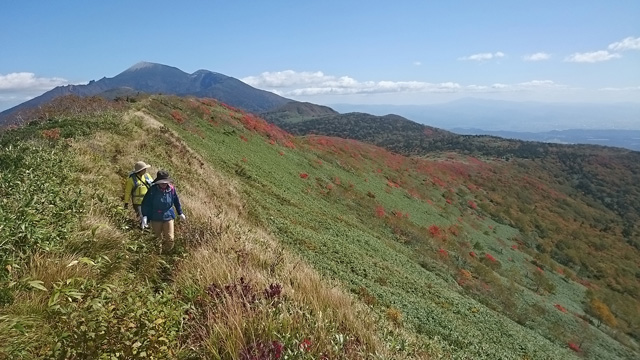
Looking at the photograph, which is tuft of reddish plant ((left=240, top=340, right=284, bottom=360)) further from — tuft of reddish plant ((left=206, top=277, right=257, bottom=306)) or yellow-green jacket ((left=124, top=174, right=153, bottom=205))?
yellow-green jacket ((left=124, top=174, right=153, bottom=205))

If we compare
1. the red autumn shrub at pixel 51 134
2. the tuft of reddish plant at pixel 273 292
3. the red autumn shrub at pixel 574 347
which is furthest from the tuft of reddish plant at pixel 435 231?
the tuft of reddish plant at pixel 273 292

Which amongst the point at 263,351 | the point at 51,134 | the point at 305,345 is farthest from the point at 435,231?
the point at 263,351

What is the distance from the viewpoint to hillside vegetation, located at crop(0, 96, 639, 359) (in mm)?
4471

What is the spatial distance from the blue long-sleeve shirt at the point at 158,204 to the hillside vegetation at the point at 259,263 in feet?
1.76

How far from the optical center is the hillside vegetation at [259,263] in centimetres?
447

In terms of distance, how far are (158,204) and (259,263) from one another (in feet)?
Answer: 9.15

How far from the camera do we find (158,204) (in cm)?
836

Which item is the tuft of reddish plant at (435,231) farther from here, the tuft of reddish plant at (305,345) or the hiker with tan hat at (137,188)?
the tuft of reddish plant at (305,345)

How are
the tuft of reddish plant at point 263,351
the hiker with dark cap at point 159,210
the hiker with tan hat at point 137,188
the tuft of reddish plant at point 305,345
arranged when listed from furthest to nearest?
the hiker with tan hat at point 137,188 < the hiker with dark cap at point 159,210 < the tuft of reddish plant at point 305,345 < the tuft of reddish plant at point 263,351

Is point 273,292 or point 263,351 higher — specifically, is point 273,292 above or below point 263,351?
above

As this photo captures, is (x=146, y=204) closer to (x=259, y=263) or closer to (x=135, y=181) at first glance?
(x=135, y=181)

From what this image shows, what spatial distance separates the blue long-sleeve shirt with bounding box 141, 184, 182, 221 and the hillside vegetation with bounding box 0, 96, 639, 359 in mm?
537

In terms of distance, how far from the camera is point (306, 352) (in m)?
4.41

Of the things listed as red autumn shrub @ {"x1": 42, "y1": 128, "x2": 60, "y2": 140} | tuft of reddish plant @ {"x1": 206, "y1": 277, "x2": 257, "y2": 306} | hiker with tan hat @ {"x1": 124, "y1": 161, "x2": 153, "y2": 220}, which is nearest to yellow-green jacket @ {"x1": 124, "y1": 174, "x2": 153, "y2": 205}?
hiker with tan hat @ {"x1": 124, "y1": 161, "x2": 153, "y2": 220}
